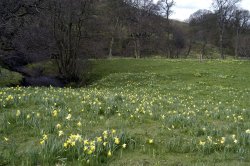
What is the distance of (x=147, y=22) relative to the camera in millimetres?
62031

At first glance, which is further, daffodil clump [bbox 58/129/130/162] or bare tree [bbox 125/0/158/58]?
bare tree [bbox 125/0/158/58]

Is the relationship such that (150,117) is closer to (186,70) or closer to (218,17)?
(186,70)

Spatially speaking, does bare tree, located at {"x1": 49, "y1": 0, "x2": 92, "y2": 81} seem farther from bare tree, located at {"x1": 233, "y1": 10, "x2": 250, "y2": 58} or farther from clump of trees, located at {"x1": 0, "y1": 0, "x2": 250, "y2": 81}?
bare tree, located at {"x1": 233, "y1": 10, "x2": 250, "y2": 58}

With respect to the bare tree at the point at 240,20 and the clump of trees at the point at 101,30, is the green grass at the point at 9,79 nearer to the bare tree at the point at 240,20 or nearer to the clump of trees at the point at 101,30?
the clump of trees at the point at 101,30

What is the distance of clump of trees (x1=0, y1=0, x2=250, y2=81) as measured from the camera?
2487 centimetres

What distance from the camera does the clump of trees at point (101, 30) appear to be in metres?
24.9

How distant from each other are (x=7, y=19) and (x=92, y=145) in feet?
56.2

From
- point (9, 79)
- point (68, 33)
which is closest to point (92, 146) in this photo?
point (9, 79)

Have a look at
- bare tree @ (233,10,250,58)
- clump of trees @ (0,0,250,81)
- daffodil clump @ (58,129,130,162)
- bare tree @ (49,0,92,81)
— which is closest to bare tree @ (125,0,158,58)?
clump of trees @ (0,0,250,81)

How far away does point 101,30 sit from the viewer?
5206cm

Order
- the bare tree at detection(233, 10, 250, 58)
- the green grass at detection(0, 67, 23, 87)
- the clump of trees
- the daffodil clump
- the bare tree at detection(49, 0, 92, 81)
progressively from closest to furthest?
the daffodil clump → the clump of trees → the green grass at detection(0, 67, 23, 87) → the bare tree at detection(49, 0, 92, 81) → the bare tree at detection(233, 10, 250, 58)

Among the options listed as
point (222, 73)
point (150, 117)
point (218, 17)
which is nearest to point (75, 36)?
point (222, 73)

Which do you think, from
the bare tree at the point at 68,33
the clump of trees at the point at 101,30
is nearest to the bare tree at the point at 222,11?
the clump of trees at the point at 101,30

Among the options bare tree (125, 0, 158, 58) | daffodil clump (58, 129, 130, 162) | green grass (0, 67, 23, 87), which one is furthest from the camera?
bare tree (125, 0, 158, 58)
